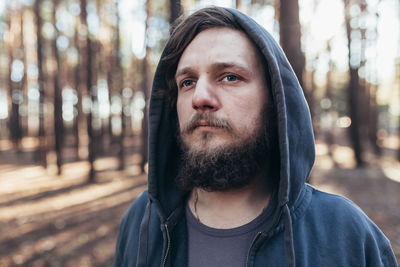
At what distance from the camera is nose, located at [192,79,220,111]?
174cm

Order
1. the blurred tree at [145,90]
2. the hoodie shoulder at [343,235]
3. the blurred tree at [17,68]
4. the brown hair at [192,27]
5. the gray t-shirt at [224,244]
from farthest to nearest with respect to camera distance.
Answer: the blurred tree at [17,68]
the blurred tree at [145,90]
the brown hair at [192,27]
the gray t-shirt at [224,244]
the hoodie shoulder at [343,235]

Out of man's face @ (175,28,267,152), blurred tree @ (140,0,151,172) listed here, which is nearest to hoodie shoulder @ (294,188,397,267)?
man's face @ (175,28,267,152)

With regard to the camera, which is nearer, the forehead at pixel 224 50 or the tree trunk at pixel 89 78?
the forehead at pixel 224 50

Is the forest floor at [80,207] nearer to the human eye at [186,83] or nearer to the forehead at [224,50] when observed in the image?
the human eye at [186,83]

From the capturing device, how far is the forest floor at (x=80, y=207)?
18.7 feet

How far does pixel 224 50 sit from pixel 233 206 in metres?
0.97

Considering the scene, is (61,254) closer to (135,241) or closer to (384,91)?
(135,241)

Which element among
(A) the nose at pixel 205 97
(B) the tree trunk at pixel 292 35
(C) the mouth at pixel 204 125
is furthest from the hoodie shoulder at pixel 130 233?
(B) the tree trunk at pixel 292 35

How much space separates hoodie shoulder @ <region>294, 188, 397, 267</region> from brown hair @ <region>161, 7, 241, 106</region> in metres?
1.24

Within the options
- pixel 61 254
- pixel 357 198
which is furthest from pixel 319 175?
pixel 61 254

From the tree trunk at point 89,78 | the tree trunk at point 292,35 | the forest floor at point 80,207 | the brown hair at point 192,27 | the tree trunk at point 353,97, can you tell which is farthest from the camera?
the tree trunk at point 353,97

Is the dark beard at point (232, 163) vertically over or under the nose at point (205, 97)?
under

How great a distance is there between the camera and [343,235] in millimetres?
1520

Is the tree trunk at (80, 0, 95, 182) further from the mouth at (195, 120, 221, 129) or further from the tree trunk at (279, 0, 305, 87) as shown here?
the mouth at (195, 120, 221, 129)
